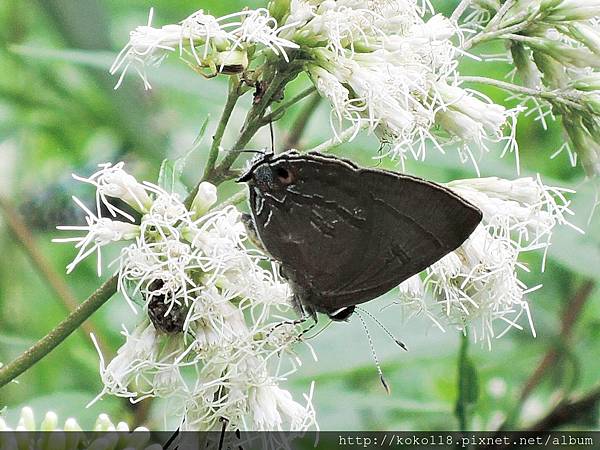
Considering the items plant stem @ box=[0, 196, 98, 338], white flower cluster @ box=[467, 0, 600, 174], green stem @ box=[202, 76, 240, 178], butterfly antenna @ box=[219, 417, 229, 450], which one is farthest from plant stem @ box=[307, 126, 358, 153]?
plant stem @ box=[0, 196, 98, 338]

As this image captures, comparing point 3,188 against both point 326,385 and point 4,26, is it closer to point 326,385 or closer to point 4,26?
point 4,26

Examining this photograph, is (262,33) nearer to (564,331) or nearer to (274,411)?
(274,411)

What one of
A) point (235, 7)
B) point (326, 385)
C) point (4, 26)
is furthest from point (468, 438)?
point (4, 26)

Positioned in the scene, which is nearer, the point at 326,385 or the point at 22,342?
the point at 22,342

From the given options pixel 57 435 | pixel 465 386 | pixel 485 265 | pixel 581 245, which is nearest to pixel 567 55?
pixel 485 265

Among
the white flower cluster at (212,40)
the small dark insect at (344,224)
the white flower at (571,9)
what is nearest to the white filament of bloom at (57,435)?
the small dark insect at (344,224)

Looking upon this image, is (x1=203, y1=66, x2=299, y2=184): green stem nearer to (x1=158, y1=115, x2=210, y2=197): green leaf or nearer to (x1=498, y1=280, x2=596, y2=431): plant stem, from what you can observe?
(x1=158, y1=115, x2=210, y2=197): green leaf
